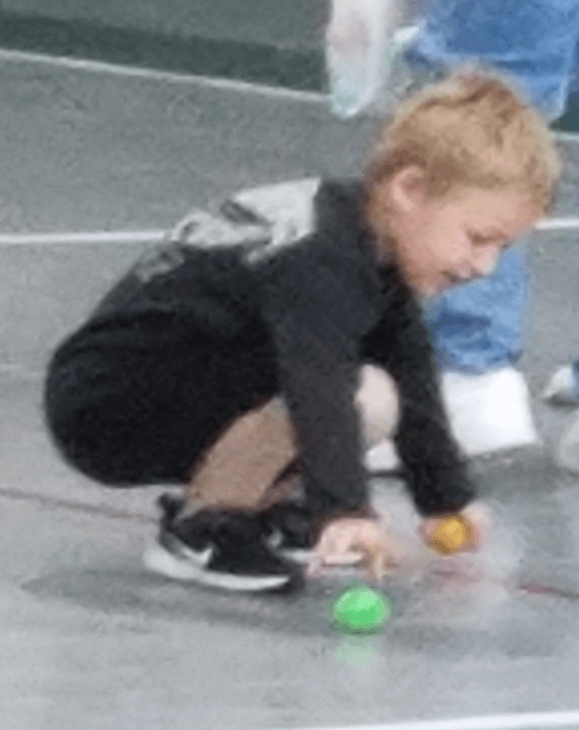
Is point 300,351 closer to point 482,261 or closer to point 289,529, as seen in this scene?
point 482,261

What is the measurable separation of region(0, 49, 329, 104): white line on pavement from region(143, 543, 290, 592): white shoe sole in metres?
3.90

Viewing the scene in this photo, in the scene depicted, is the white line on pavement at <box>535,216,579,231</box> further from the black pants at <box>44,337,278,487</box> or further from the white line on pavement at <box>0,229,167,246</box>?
the black pants at <box>44,337,278,487</box>

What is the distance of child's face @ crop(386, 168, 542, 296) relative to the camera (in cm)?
429

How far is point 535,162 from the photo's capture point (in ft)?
14.0

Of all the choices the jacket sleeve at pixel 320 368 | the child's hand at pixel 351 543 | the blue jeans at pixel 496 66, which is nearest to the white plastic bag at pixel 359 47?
the blue jeans at pixel 496 66

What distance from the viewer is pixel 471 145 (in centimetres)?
428

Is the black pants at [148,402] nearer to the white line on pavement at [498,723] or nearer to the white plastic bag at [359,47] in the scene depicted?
the white line on pavement at [498,723]

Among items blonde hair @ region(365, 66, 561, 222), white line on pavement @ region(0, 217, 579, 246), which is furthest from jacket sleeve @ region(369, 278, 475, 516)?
white line on pavement @ region(0, 217, 579, 246)

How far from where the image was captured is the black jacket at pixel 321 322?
4.26m

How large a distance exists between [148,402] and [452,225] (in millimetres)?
606

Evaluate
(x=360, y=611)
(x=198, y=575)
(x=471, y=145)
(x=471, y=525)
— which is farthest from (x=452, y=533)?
(x=471, y=145)

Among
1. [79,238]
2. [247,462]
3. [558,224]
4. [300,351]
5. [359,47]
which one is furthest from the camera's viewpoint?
[558,224]

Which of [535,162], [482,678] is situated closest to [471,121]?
[535,162]

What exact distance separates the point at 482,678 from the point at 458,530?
43 cm
